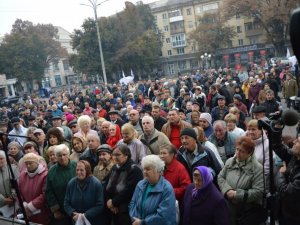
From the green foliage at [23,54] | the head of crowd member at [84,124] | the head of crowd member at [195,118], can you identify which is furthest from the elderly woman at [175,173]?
the green foliage at [23,54]

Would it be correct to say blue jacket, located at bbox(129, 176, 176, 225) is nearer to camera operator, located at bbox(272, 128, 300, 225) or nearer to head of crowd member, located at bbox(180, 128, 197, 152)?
head of crowd member, located at bbox(180, 128, 197, 152)

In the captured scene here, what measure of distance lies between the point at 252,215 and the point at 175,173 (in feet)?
3.25

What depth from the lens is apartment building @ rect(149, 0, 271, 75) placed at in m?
59.5

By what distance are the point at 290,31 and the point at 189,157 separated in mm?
3498

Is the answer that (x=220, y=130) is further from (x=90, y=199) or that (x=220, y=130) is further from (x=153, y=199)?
(x=90, y=199)

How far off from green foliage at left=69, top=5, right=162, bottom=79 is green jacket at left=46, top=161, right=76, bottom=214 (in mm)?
47897

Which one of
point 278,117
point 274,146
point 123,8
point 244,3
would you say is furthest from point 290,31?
point 123,8

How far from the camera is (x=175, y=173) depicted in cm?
432

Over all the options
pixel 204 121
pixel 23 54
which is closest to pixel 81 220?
pixel 204 121

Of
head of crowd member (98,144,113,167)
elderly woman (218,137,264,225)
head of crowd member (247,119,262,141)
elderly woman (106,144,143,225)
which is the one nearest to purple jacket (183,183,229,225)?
elderly woman (218,137,264,225)

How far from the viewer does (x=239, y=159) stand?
404cm

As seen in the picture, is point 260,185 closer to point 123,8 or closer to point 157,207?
point 157,207

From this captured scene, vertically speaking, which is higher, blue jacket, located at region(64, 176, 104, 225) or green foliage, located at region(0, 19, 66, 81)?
green foliage, located at region(0, 19, 66, 81)

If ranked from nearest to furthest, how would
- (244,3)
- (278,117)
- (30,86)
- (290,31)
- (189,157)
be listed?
1. (290,31)
2. (278,117)
3. (189,157)
4. (244,3)
5. (30,86)
